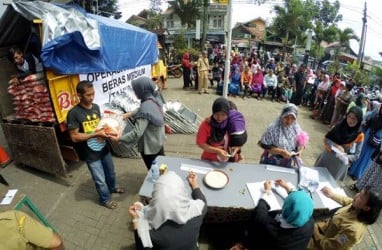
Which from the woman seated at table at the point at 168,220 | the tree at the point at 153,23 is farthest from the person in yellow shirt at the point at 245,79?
the tree at the point at 153,23

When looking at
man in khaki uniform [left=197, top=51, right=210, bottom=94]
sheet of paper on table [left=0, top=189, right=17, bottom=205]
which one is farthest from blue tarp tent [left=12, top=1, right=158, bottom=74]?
man in khaki uniform [left=197, top=51, right=210, bottom=94]

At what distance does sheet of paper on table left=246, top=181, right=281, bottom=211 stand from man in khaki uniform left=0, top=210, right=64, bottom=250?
1876mm

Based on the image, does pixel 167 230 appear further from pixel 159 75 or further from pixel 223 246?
pixel 159 75

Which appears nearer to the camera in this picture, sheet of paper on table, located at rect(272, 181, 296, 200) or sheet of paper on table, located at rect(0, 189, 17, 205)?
sheet of paper on table, located at rect(0, 189, 17, 205)

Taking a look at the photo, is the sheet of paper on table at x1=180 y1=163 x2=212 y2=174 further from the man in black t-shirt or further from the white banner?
the white banner

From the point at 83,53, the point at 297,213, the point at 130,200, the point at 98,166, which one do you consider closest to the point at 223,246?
the point at 297,213

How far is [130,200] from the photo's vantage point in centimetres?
381

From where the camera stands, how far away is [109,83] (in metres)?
5.65

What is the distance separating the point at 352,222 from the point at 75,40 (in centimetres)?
454

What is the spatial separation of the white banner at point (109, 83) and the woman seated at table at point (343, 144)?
14.2 ft

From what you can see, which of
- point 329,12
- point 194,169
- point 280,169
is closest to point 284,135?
point 280,169

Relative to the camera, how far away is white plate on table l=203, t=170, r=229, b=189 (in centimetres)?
269

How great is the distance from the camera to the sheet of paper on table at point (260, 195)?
2457 mm

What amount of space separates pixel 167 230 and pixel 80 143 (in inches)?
75.0
